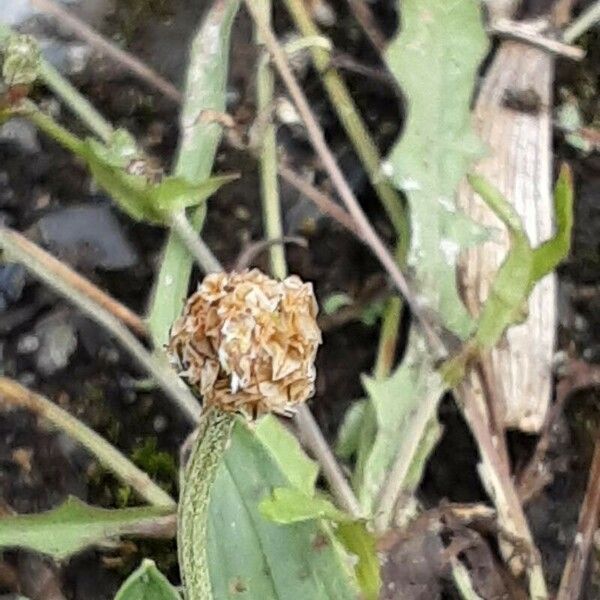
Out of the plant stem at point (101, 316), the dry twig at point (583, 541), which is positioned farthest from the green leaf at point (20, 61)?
the dry twig at point (583, 541)

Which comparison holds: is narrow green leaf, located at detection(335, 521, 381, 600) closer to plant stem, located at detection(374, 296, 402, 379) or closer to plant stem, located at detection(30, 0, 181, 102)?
plant stem, located at detection(374, 296, 402, 379)

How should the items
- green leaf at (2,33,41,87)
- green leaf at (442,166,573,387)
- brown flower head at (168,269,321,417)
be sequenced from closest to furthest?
brown flower head at (168,269,321,417)
green leaf at (442,166,573,387)
green leaf at (2,33,41,87)

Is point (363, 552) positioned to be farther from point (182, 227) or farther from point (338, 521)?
point (182, 227)

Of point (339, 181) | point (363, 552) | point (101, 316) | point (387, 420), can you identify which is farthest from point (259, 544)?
point (339, 181)

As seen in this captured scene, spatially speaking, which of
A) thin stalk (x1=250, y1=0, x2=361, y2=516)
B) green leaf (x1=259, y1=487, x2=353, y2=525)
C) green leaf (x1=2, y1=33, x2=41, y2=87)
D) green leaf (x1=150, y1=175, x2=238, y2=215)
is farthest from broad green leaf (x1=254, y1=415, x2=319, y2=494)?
green leaf (x1=2, y1=33, x2=41, y2=87)

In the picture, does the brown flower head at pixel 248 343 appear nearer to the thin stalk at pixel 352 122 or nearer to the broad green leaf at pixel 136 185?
the broad green leaf at pixel 136 185
